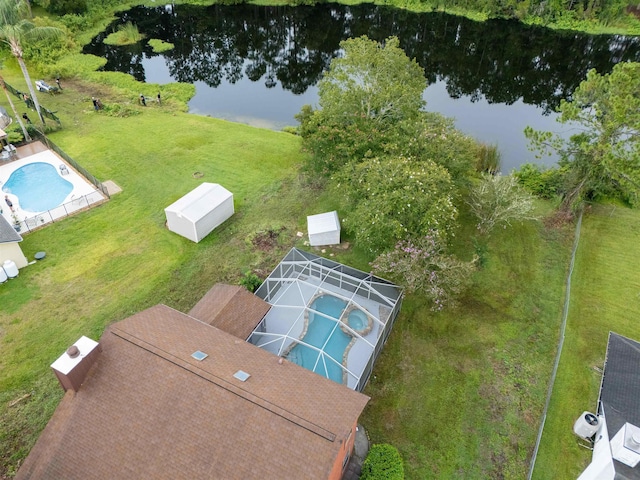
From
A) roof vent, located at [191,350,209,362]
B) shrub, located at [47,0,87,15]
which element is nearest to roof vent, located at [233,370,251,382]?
roof vent, located at [191,350,209,362]

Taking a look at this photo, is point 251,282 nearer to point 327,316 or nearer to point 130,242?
point 327,316

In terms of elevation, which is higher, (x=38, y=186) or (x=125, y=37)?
(x=125, y=37)

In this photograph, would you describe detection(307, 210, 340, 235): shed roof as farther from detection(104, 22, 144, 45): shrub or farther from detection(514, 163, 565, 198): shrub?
detection(104, 22, 144, 45): shrub

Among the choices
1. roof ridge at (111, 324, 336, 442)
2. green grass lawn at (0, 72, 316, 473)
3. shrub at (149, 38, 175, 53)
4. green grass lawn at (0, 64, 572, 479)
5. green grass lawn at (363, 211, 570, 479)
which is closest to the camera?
roof ridge at (111, 324, 336, 442)

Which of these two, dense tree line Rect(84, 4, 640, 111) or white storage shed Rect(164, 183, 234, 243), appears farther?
Answer: dense tree line Rect(84, 4, 640, 111)

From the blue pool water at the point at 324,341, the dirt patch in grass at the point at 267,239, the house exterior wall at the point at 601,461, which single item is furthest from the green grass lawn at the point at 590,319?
the dirt patch in grass at the point at 267,239

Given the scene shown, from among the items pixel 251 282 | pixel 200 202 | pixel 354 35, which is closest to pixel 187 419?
pixel 251 282
